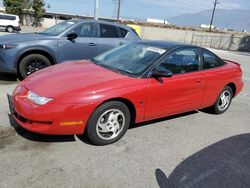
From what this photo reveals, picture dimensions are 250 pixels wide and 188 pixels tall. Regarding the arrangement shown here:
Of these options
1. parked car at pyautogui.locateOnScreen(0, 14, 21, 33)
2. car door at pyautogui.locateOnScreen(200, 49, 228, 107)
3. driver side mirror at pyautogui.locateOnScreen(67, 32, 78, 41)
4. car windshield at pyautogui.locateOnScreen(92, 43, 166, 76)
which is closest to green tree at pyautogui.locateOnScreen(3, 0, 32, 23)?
parked car at pyautogui.locateOnScreen(0, 14, 21, 33)

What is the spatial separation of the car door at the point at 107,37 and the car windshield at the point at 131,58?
248 cm

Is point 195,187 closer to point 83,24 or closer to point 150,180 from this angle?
point 150,180

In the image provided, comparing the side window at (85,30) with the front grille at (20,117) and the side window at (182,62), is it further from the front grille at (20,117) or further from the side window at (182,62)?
the front grille at (20,117)

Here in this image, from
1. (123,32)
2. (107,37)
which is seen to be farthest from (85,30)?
(123,32)

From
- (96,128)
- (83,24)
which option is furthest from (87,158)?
(83,24)

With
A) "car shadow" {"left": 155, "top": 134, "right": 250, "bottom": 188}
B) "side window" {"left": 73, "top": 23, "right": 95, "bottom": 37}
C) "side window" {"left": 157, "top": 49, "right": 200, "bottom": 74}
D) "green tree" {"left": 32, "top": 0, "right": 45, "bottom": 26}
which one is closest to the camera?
"car shadow" {"left": 155, "top": 134, "right": 250, "bottom": 188}

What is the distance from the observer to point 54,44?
686 cm

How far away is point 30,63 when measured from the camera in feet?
22.2

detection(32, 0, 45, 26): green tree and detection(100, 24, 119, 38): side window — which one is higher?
detection(100, 24, 119, 38): side window

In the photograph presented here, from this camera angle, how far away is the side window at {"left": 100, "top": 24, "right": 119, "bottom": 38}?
25.1 ft

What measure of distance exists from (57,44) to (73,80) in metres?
3.30

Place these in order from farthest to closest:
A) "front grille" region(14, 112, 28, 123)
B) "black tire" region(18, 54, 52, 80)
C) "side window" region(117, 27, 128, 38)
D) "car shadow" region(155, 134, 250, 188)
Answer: "side window" region(117, 27, 128, 38) < "black tire" region(18, 54, 52, 80) < "front grille" region(14, 112, 28, 123) < "car shadow" region(155, 134, 250, 188)

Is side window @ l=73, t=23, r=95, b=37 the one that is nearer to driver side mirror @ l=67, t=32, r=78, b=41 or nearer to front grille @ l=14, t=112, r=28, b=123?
driver side mirror @ l=67, t=32, r=78, b=41

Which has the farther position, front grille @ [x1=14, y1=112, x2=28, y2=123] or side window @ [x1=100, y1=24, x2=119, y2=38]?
side window @ [x1=100, y1=24, x2=119, y2=38]
